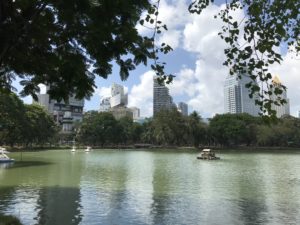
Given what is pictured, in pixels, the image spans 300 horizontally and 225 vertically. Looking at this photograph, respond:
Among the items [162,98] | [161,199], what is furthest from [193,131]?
[161,199]

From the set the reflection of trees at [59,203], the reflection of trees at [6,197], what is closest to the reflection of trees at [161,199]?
the reflection of trees at [59,203]

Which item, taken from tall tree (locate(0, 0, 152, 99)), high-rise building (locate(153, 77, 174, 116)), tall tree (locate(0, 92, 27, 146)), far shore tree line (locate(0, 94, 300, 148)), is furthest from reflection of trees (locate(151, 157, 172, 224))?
far shore tree line (locate(0, 94, 300, 148))

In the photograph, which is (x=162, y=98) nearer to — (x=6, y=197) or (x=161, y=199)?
(x=161, y=199)

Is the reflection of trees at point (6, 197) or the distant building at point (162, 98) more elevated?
the distant building at point (162, 98)

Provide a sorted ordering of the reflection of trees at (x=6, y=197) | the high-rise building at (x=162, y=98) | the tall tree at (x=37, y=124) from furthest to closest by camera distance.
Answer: the tall tree at (x=37, y=124)
the high-rise building at (x=162, y=98)
the reflection of trees at (x=6, y=197)

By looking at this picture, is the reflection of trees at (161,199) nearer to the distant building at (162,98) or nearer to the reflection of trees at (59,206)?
the reflection of trees at (59,206)

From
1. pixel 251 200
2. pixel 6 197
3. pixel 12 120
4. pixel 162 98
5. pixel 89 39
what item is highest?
pixel 162 98

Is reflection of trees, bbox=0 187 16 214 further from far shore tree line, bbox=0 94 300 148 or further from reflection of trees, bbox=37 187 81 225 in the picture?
far shore tree line, bbox=0 94 300 148

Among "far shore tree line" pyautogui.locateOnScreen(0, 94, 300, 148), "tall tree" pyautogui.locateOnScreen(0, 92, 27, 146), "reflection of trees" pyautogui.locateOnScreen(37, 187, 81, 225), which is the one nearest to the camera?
"reflection of trees" pyautogui.locateOnScreen(37, 187, 81, 225)

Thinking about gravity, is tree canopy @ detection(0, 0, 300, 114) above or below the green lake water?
above

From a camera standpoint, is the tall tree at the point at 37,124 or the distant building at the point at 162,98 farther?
the tall tree at the point at 37,124

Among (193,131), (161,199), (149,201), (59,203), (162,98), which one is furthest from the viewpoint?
(162,98)

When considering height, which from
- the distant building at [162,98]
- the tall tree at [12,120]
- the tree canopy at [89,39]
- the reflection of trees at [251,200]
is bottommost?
the reflection of trees at [251,200]

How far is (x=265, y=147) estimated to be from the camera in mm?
105312
